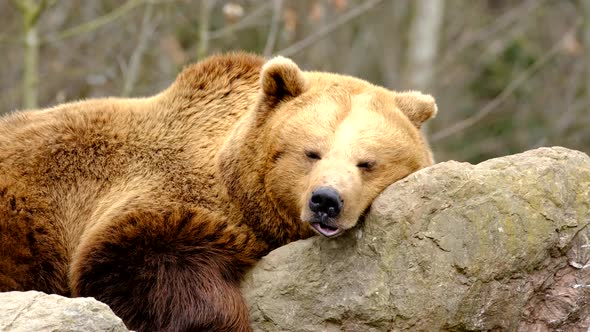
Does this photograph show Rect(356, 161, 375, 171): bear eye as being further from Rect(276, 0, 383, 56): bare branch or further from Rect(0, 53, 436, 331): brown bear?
Rect(276, 0, 383, 56): bare branch

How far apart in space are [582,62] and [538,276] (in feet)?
50.7

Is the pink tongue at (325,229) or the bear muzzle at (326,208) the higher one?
Result: the bear muzzle at (326,208)

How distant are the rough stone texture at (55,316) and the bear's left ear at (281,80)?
1.95 metres

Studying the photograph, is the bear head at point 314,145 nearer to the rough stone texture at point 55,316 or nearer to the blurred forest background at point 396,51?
the rough stone texture at point 55,316

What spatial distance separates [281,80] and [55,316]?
216cm

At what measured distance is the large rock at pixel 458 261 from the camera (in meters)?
5.46

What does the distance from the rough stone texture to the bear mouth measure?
1.22 meters

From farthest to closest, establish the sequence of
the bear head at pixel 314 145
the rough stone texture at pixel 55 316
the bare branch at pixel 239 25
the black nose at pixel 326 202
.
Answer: the bare branch at pixel 239 25, the bear head at pixel 314 145, the black nose at pixel 326 202, the rough stone texture at pixel 55 316

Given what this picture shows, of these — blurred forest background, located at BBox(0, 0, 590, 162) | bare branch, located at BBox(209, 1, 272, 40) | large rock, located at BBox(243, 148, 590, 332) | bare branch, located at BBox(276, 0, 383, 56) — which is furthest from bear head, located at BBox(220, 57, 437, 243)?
blurred forest background, located at BBox(0, 0, 590, 162)

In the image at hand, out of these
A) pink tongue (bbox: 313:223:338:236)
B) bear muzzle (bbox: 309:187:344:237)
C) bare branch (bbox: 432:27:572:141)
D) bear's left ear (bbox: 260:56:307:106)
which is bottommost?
pink tongue (bbox: 313:223:338:236)

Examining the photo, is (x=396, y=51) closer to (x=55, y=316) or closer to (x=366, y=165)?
(x=366, y=165)

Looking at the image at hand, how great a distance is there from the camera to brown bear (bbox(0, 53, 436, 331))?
588 centimetres

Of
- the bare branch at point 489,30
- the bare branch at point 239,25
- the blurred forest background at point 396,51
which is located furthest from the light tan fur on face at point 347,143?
the bare branch at point 489,30

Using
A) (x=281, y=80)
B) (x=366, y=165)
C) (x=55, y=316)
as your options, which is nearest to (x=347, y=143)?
(x=366, y=165)
